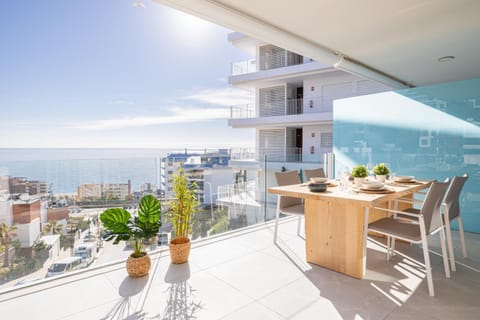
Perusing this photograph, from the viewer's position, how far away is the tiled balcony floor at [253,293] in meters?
1.89

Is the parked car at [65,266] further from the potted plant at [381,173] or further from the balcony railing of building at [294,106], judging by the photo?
the balcony railing of building at [294,106]

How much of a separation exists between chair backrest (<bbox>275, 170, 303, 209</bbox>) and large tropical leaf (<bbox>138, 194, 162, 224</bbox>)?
1551 mm

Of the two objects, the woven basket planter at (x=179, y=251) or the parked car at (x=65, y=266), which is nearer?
the parked car at (x=65, y=266)

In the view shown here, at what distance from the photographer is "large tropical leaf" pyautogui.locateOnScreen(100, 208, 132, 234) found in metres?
2.39

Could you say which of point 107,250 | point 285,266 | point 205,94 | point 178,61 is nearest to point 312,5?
point 285,266

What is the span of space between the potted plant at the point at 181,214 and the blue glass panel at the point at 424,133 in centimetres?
359

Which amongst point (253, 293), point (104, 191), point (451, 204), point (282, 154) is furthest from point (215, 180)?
point (282, 154)

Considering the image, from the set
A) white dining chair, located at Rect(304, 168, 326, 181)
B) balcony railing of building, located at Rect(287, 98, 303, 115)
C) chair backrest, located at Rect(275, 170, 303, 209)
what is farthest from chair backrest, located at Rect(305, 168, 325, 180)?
balcony railing of building, located at Rect(287, 98, 303, 115)

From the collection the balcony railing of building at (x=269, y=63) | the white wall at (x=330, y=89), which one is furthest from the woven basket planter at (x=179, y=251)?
the balcony railing of building at (x=269, y=63)

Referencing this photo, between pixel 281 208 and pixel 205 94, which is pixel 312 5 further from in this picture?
pixel 205 94

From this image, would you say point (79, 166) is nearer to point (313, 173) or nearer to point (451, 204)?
point (313, 173)

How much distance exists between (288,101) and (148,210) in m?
11.5

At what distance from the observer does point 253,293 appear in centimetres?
215

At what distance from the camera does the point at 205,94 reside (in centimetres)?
1706
